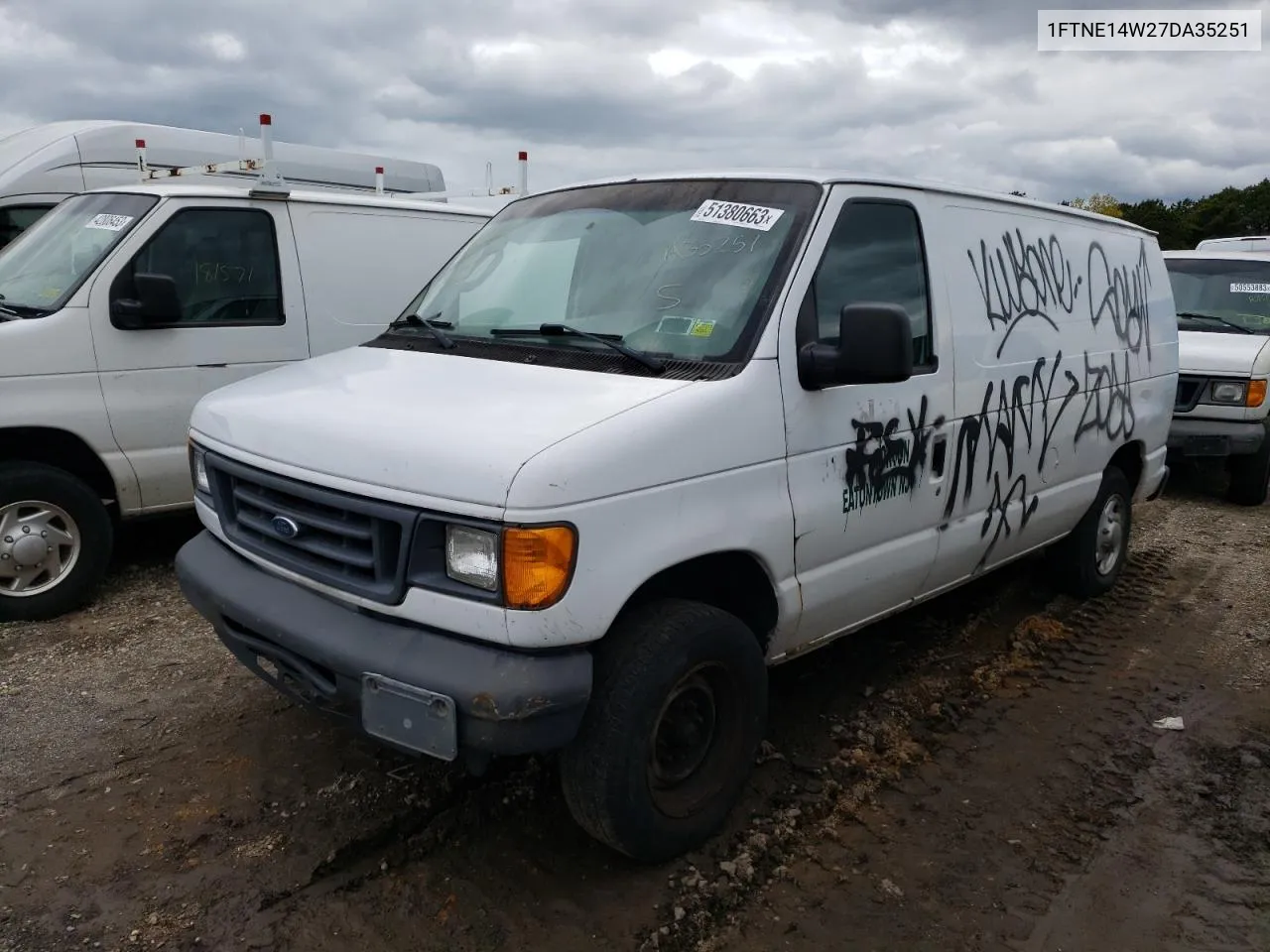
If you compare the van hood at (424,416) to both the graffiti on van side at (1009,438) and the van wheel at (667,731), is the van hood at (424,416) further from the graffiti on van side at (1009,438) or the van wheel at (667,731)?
the graffiti on van side at (1009,438)

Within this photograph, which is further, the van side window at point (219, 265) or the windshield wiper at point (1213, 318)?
the windshield wiper at point (1213, 318)

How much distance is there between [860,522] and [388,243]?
3.87 m

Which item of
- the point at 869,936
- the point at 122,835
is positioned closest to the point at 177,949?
the point at 122,835

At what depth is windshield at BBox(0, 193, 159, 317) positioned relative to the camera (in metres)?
5.02

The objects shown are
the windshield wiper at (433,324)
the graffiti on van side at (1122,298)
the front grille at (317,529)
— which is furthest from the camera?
the graffiti on van side at (1122,298)

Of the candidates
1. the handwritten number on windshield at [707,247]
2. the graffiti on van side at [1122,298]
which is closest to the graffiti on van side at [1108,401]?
the graffiti on van side at [1122,298]

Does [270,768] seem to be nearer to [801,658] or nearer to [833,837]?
[833,837]

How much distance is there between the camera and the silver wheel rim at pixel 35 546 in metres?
4.72

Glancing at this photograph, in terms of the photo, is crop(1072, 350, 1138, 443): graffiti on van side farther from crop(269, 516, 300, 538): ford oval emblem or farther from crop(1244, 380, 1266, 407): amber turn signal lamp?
crop(269, 516, 300, 538): ford oval emblem

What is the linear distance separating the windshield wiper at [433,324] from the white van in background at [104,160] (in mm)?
5672

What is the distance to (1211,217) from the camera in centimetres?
3419

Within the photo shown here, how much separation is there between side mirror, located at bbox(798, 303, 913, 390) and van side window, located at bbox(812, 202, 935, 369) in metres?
0.22

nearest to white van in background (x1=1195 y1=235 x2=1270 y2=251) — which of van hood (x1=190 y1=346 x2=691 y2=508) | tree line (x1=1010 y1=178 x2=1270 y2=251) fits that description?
van hood (x1=190 y1=346 x2=691 y2=508)

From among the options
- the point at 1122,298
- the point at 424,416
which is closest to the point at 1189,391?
the point at 1122,298
